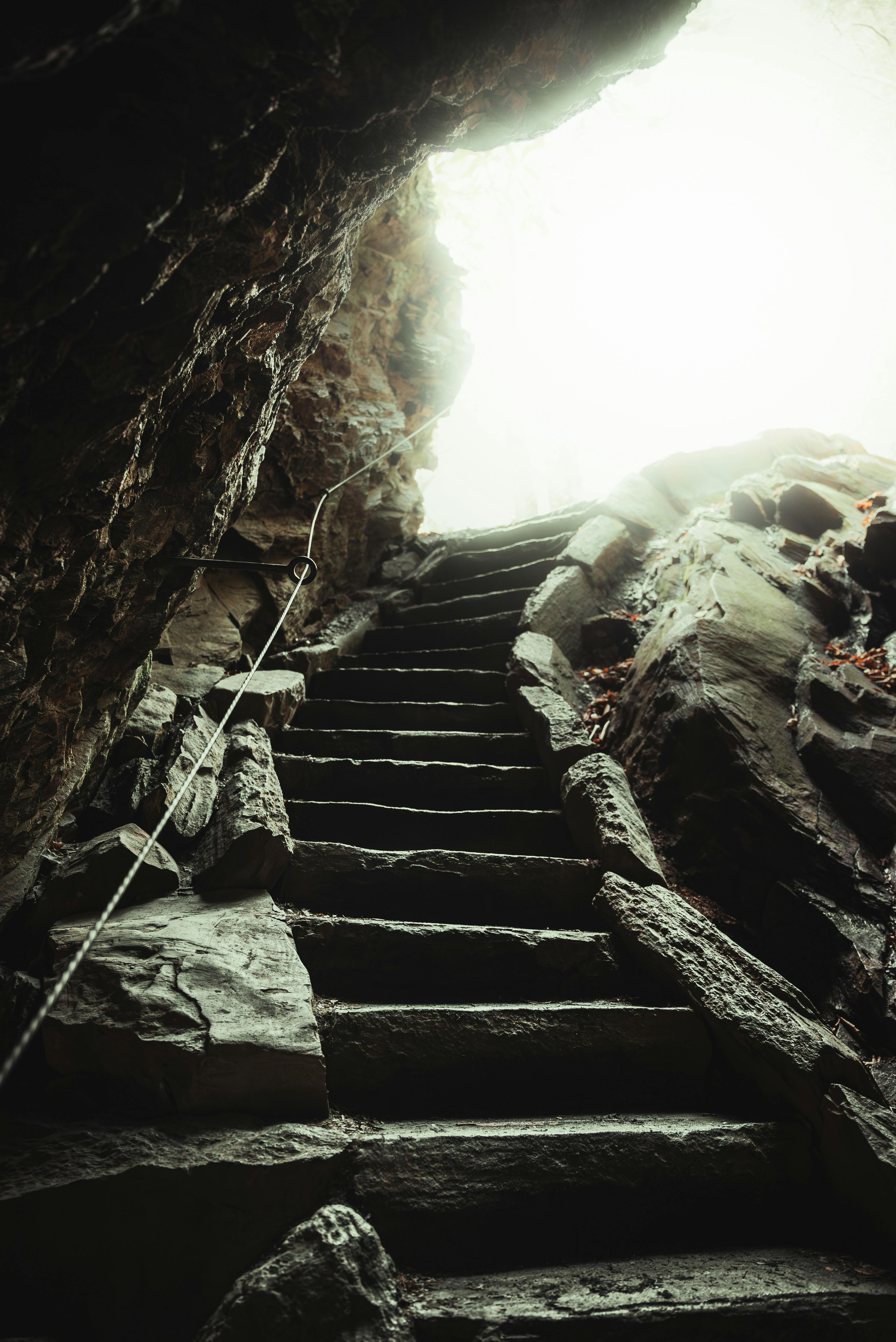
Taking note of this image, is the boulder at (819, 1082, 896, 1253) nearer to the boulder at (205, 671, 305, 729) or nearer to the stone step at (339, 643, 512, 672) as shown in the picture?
the boulder at (205, 671, 305, 729)

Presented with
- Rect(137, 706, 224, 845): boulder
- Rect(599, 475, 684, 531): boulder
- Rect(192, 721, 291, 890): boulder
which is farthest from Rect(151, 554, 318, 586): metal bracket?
Rect(599, 475, 684, 531): boulder

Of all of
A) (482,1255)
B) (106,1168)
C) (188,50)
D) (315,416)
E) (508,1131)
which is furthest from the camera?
(315,416)

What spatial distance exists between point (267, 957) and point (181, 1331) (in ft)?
2.87

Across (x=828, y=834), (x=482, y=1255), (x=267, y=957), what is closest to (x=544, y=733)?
(x=828, y=834)

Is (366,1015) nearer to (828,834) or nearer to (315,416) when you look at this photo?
(828,834)

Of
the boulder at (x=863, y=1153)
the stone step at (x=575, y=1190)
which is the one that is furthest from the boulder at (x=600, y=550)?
the stone step at (x=575, y=1190)

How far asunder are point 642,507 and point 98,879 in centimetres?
681

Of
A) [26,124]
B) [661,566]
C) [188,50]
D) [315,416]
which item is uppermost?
[315,416]

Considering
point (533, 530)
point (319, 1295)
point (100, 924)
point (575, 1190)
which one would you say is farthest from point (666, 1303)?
point (533, 530)

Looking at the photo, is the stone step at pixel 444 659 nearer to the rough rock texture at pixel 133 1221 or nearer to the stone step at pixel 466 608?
the stone step at pixel 466 608

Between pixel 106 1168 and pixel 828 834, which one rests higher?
pixel 828 834

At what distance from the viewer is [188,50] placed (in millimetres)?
1122

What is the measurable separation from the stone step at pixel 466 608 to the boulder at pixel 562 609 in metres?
0.21

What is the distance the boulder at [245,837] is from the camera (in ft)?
8.13
